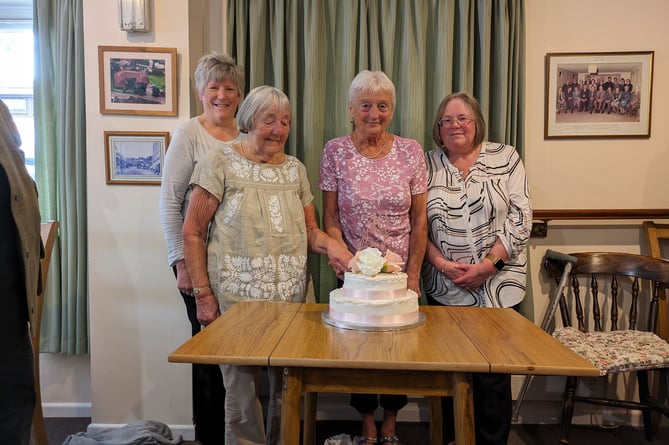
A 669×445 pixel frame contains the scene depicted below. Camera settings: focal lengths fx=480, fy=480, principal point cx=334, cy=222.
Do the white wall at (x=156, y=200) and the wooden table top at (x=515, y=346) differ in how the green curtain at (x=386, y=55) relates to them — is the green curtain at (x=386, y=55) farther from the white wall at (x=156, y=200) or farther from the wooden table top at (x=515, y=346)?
the wooden table top at (x=515, y=346)

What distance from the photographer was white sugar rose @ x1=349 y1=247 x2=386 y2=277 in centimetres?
151

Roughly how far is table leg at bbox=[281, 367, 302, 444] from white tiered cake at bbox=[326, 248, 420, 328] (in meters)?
0.24

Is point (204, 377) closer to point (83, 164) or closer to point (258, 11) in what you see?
point (83, 164)

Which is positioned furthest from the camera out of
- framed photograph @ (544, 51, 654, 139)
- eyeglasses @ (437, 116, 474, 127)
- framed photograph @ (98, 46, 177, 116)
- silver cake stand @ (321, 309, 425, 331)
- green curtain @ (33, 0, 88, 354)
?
framed photograph @ (544, 51, 654, 139)

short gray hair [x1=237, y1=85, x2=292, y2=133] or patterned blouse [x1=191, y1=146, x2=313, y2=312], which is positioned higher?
short gray hair [x1=237, y1=85, x2=292, y2=133]

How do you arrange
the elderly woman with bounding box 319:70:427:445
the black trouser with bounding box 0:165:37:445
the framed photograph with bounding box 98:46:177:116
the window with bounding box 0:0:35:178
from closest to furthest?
the black trouser with bounding box 0:165:37:445
the elderly woman with bounding box 319:70:427:445
the framed photograph with bounding box 98:46:177:116
the window with bounding box 0:0:35:178

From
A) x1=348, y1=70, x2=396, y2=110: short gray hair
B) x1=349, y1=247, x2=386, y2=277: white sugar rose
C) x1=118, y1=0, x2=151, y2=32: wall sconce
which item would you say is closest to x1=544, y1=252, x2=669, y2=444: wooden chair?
x1=349, y1=247, x2=386, y2=277: white sugar rose

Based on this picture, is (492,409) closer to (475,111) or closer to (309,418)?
(309,418)

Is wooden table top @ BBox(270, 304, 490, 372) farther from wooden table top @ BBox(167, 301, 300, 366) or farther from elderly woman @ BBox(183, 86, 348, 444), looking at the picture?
elderly woman @ BBox(183, 86, 348, 444)

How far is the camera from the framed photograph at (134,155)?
2.33 metres

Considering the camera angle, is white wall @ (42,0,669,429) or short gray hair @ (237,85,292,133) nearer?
short gray hair @ (237,85,292,133)

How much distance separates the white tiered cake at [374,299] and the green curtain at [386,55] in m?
1.01

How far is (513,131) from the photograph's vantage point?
8.27 feet

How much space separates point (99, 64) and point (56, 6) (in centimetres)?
51
